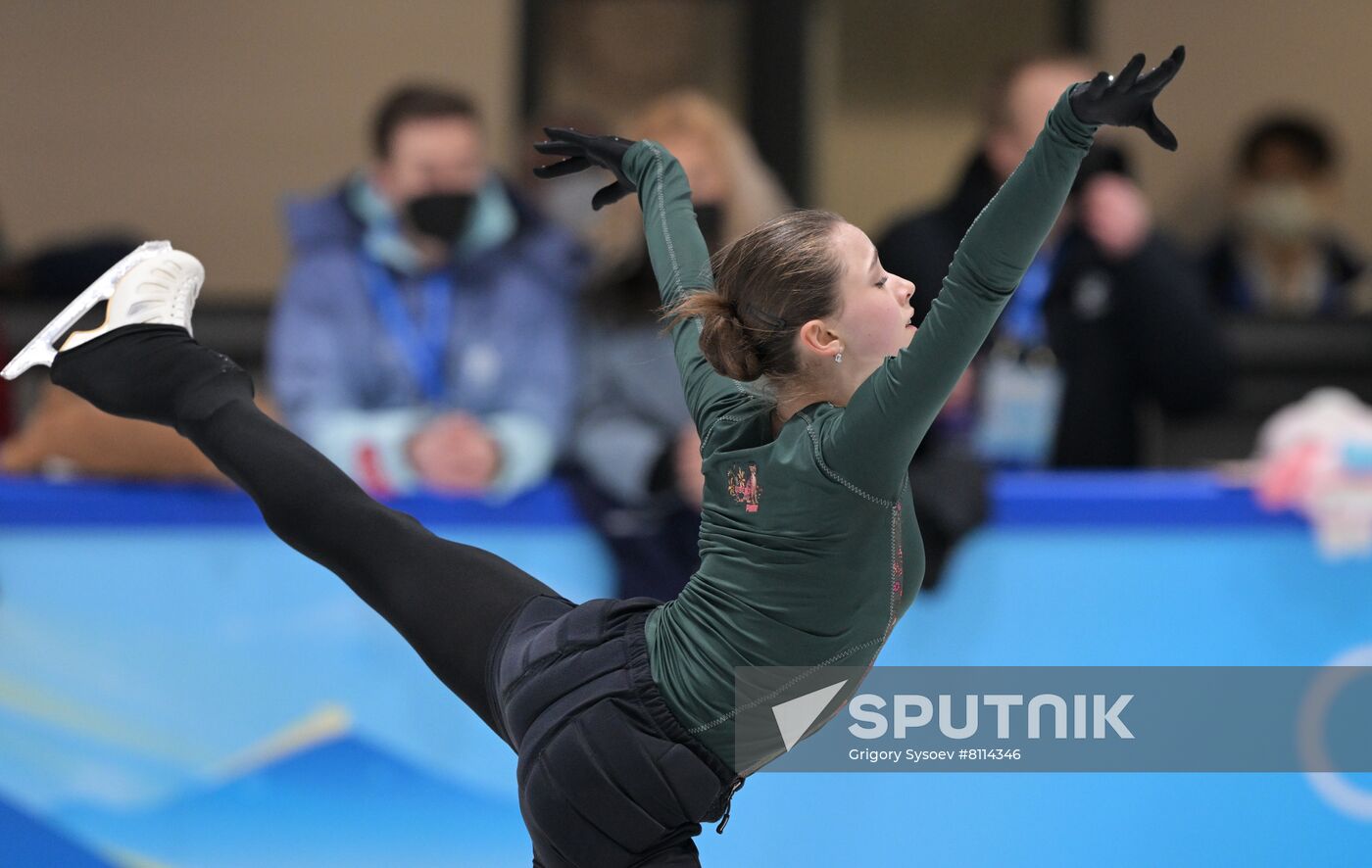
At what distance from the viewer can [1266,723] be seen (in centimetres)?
297

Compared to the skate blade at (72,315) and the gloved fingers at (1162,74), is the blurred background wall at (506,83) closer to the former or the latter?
the skate blade at (72,315)

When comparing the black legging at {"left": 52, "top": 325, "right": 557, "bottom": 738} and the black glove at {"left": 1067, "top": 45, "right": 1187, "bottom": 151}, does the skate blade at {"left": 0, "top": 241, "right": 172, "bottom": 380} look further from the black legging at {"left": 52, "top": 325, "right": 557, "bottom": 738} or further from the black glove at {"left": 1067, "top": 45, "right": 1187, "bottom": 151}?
the black glove at {"left": 1067, "top": 45, "right": 1187, "bottom": 151}

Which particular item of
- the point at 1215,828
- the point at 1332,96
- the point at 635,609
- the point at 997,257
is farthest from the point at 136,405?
the point at 1332,96

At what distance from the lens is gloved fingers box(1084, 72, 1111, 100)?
1.68 m

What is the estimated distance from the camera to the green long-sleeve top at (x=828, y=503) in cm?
173

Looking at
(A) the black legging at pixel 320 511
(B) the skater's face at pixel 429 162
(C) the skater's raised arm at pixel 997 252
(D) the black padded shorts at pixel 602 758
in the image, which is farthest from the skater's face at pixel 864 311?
(B) the skater's face at pixel 429 162

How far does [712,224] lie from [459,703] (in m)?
1.06

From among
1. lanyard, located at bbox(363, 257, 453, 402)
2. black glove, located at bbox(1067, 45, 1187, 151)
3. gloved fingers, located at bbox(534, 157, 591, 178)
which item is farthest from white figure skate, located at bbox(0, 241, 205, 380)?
black glove, located at bbox(1067, 45, 1187, 151)

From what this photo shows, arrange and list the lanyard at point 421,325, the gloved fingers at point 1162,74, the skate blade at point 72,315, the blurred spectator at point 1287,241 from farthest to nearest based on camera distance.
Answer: the blurred spectator at point 1287,241
the lanyard at point 421,325
the skate blade at point 72,315
the gloved fingers at point 1162,74

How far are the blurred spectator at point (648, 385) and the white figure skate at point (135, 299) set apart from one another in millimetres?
862

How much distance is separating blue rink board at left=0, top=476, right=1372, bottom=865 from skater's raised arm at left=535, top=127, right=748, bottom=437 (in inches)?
35.7

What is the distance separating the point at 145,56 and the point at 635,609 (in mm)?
3735

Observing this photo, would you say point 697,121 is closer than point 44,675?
No

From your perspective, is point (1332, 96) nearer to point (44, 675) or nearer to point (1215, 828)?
point (1215, 828)
